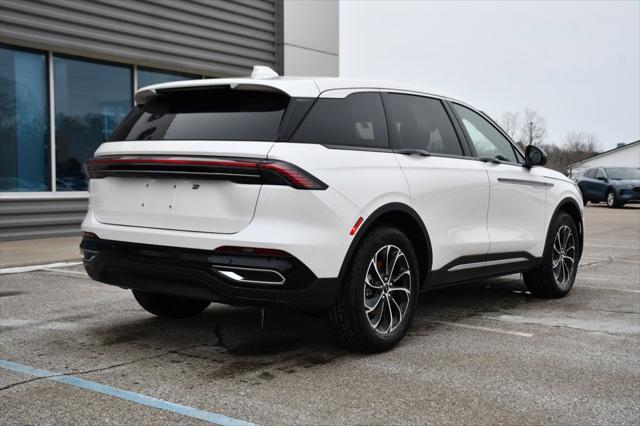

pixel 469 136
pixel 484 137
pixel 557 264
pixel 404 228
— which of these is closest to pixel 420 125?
pixel 469 136

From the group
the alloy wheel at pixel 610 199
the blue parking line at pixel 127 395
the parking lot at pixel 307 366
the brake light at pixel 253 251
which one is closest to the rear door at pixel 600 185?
the alloy wheel at pixel 610 199

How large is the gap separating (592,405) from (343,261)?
4.92ft

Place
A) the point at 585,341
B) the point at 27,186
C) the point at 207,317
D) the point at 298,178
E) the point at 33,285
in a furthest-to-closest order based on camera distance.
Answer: the point at 27,186 → the point at 33,285 → the point at 207,317 → the point at 585,341 → the point at 298,178

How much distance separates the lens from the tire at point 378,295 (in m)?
4.32

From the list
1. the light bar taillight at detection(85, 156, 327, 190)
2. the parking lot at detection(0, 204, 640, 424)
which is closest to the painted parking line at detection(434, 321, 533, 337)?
the parking lot at detection(0, 204, 640, 424)

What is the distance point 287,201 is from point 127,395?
4.24 feet

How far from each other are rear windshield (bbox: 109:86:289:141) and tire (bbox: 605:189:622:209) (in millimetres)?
24219

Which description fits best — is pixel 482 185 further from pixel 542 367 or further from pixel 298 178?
pixel 298 178

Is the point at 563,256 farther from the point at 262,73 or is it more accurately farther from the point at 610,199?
the point at 610,199

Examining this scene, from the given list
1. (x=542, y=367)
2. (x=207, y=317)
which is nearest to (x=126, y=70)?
(x=207, y=317)

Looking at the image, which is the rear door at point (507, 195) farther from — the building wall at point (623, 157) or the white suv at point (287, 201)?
the building wall at point (623, 157)

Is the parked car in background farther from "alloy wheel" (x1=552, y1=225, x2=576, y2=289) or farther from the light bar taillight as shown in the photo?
the light bar taillight

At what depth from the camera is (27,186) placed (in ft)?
36.8

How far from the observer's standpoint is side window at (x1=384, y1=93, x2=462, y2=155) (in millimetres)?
4969
